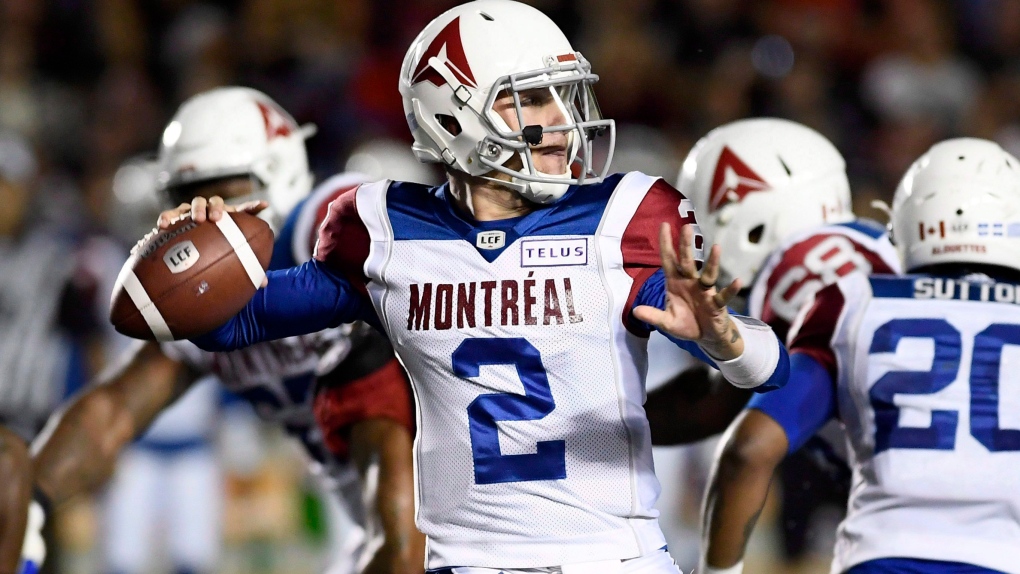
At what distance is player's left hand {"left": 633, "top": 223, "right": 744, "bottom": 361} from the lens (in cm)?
234

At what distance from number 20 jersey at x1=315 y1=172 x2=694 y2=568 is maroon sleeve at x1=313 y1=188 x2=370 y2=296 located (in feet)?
0.27

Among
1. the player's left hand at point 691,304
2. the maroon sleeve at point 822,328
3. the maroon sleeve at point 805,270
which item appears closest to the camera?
the player's left hand at point 691,304

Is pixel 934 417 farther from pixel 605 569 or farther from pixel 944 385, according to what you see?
pixel 605 569

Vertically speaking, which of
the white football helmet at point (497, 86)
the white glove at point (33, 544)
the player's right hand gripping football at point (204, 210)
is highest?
the white football helmet at point (497, 86)

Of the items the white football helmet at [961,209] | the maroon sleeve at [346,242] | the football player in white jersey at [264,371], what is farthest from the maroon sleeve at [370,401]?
the white football helmet at [961,209]

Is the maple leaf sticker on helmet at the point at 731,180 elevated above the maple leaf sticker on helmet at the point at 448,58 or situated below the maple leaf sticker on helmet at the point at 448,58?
below

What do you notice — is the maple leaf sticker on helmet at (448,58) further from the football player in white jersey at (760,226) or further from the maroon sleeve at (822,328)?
the football player in white jersey at (760,226)

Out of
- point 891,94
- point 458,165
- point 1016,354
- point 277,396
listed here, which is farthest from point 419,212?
point 891,94

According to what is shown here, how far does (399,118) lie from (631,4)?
1572 mm

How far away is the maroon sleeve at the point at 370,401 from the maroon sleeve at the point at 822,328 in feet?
3.76

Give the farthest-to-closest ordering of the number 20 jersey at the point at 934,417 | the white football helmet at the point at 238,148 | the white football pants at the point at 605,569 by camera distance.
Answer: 1. the white football helmet at the point at 238,148
2. the number 20 jersey at the point at 934,417
3. the white football pants at the point at 605,569

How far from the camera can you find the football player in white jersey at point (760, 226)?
3.71 m

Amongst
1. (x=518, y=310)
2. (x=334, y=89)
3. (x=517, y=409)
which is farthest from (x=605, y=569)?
(x=334, y=89)

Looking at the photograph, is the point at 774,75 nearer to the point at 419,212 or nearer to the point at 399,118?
the point at 399,118
